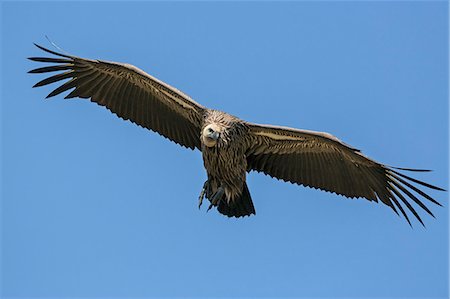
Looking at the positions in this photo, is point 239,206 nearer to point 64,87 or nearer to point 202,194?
point 202,194

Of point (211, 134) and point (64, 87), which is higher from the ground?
point (64, 87)

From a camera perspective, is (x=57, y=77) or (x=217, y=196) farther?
(x=57, y=77)

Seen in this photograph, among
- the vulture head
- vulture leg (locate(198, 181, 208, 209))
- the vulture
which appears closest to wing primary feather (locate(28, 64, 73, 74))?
the vulture

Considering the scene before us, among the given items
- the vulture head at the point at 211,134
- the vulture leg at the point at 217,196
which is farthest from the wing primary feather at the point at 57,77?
the vulture leg at the point at 217,196

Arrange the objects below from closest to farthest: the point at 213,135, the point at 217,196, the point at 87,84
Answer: the point at 213,135, the point at 217,196, the point at 87,84

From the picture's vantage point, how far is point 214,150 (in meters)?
13.7

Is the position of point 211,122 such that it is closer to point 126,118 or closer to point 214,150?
point 214,150

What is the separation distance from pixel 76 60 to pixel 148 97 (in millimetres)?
965

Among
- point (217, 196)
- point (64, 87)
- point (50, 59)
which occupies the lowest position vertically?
point (217, 196)

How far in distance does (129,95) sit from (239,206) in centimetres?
189

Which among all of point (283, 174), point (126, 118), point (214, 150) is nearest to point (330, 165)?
point (283, 174)

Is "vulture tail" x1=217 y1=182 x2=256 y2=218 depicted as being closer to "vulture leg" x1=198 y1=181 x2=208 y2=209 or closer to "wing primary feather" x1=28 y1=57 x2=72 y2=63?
"vulture leg" x1=198 y1=181 x2=208 y2=209

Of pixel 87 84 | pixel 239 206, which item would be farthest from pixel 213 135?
pixel 87 84

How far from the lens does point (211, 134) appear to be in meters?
13.5
